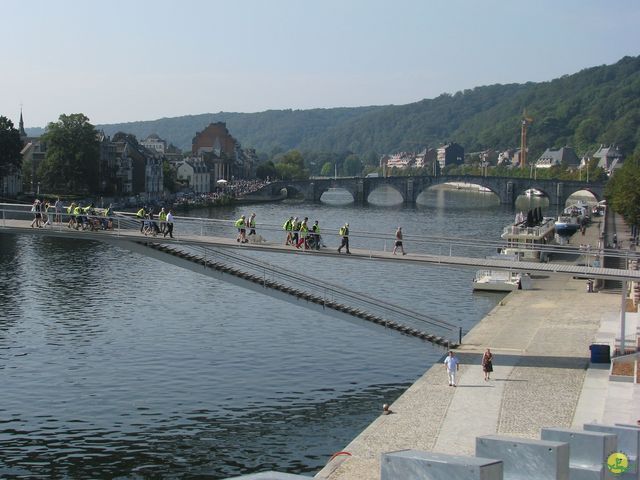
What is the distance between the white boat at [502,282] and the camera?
72.1m

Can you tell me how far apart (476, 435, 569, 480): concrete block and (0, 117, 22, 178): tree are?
122943 mm

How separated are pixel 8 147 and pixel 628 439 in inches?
4827

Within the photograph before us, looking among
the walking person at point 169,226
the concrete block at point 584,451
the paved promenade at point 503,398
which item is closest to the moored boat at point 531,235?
the paved promenade at point 503,398

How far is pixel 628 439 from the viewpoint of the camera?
76.8 ft

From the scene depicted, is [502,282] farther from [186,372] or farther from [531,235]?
[186,372]

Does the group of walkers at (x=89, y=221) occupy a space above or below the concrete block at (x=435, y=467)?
above

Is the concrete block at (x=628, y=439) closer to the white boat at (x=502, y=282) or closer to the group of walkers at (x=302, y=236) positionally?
the group of walkers at (x=302, y=236)

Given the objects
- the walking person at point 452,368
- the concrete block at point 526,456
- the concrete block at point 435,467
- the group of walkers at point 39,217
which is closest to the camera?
the concrete block at point 435,467

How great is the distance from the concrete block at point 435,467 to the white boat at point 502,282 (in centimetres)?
5511

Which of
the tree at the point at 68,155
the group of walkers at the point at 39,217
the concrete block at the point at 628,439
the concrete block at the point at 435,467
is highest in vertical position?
the tree at the point at 68,155

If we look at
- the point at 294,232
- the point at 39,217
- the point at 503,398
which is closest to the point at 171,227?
the point at 294,232

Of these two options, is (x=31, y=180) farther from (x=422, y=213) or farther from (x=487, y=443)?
(x=487, y=443)

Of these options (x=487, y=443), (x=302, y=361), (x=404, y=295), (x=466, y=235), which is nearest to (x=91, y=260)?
(x=404, y=295)

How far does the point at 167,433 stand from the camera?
36.6 metres
